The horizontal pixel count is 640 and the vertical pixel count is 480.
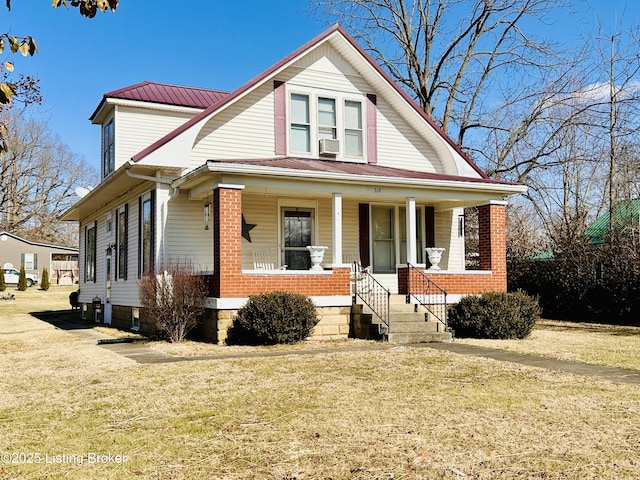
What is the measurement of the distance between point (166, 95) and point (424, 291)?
364 inches

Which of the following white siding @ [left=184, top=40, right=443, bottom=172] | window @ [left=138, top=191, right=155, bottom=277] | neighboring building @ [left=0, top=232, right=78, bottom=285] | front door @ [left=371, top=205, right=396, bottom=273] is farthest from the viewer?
neighboring building @ [left=0, top=232, right=78, bottom=285]

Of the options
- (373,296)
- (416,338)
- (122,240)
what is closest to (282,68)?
(373,296)

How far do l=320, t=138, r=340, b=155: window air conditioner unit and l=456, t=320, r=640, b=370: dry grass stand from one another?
5.93 m

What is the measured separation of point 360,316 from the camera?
569 inches

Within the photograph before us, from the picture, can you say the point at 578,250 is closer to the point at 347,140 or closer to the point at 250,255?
the point at 347,140

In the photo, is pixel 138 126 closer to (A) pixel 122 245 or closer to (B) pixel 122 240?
(B) pixel 122 240

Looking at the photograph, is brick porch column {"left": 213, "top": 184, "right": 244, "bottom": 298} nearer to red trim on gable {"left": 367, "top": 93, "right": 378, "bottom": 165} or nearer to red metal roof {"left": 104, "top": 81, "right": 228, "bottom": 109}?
red trim on gable {"left": 367, "top": 93, "right": 378, "bottom": 165}

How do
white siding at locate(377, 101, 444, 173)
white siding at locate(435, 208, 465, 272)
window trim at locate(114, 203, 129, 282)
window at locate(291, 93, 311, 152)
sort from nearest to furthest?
1. window at locate(291, 93, 311, 152)
2. white siding at locate(377, 101, 444, 173)
3. window trim at locate(114, 203, 129, 282)
4. white siding at locate(435, 208, 465, 272)

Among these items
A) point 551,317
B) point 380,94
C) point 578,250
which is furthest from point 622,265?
point 380,94

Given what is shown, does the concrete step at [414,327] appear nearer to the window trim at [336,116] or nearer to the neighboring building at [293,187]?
the neighboring building at [293,187]

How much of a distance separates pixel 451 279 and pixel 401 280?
1.22 metres

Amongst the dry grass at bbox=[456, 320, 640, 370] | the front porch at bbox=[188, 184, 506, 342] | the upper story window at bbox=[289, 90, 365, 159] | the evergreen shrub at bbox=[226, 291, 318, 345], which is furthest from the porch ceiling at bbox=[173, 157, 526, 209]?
the dry grass at bbox=[456, 320, 640, 370]

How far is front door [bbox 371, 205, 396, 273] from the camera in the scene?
17984 mm

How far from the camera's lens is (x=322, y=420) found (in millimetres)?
6516
